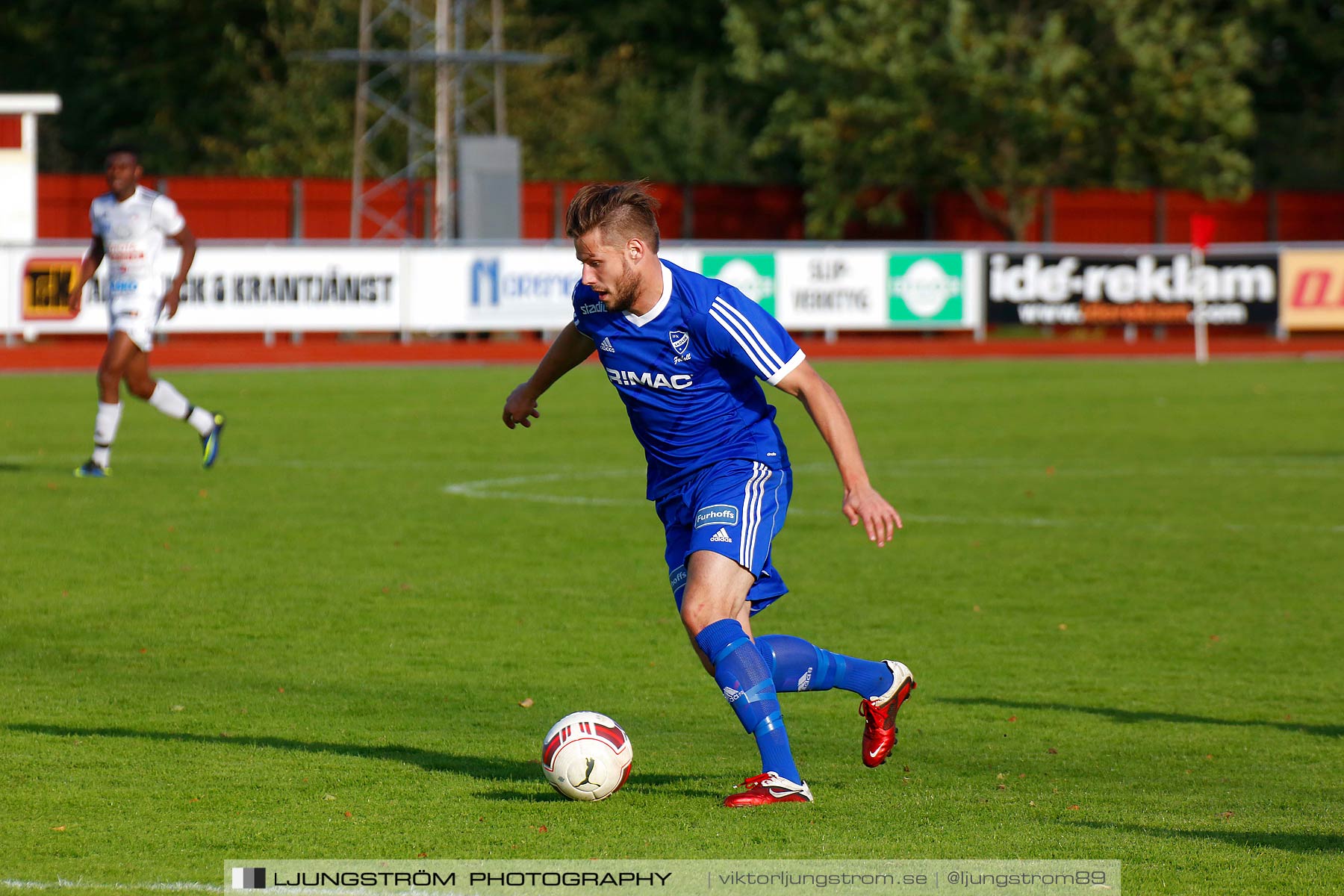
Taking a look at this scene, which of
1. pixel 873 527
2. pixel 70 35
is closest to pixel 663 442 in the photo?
pixel 873 527

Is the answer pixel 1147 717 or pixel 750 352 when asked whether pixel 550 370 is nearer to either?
pixel 750 352

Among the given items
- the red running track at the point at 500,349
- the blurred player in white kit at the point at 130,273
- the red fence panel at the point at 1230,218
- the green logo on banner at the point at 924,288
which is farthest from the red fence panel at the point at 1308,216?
the blurred player in white kit at the point at 130,273

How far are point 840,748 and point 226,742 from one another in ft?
6.74

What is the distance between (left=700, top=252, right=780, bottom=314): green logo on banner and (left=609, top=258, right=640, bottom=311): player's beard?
2378 cm

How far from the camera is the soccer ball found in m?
5.39

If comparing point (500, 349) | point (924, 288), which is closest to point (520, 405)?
point (500, 349)

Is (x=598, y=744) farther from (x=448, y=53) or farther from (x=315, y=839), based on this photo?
(x=448, y=53)

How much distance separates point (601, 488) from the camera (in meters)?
13.8

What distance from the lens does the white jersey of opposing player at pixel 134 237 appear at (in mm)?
13289

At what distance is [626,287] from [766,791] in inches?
58.6

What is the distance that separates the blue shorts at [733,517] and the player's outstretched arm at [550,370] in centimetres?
55

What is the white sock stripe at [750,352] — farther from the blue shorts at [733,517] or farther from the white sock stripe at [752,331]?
the blue shorts at [733,517]

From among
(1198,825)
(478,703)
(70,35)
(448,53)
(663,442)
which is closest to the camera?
(1198,825)

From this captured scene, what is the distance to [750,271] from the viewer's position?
97.7 ft
